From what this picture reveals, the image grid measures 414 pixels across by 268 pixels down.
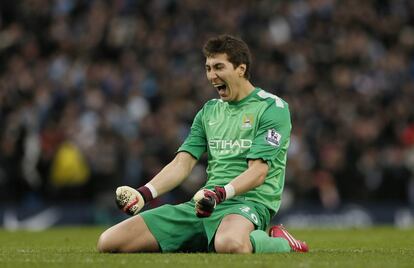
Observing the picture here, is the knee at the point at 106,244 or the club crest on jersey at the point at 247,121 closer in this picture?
the knee at the point at 106,244

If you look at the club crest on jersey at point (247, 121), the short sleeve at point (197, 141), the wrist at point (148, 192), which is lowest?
the wrist at point (148, 192)

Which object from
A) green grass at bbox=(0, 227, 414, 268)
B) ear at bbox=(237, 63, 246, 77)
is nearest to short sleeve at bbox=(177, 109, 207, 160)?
ear at bbox=(237, 63, 246, 77)

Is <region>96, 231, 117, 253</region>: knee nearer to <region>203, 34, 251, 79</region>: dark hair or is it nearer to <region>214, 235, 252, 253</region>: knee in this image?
<region>214, 235, 252, 253</region>: knee

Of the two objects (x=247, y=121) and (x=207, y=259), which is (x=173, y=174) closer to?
(x=247, y=121)

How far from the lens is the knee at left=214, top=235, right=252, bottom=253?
9.73 meters

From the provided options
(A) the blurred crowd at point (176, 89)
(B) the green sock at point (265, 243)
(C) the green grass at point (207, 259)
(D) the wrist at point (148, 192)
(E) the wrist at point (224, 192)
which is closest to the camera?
(C) the green grass at point (207, 259)

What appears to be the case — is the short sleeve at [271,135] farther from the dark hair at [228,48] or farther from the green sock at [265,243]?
the green sock at [265,243]

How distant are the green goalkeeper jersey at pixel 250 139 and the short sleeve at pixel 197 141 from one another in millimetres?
223

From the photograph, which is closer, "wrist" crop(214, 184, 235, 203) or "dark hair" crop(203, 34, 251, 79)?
"wrist" crop(214, 184, 235, 203)

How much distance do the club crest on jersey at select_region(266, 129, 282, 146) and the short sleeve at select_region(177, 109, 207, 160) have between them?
0.99m

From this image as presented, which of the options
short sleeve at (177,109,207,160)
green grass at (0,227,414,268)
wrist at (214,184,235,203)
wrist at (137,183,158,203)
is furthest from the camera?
short sleeve at (177,109,207,160)

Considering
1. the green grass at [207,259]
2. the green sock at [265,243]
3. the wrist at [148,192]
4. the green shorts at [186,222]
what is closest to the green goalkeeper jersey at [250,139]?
the green shorts at [186,222]

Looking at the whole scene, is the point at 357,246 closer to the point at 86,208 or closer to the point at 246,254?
the point at 246,254

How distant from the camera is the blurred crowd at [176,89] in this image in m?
20.7
